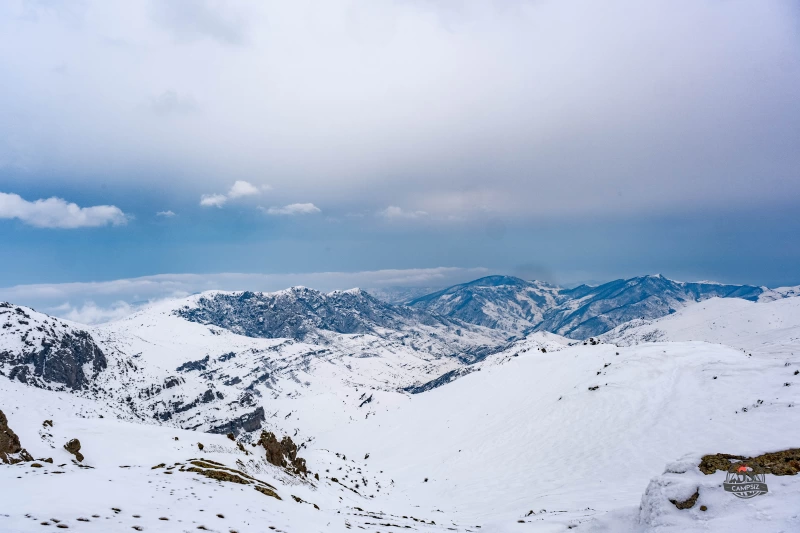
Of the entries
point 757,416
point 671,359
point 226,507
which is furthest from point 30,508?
point 671,359

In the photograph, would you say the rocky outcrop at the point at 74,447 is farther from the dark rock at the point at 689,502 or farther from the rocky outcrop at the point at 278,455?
the dark rock at the point at 689,502

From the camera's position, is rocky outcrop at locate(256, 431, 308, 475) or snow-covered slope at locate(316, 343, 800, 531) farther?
rocky outcrop at locate(256, 431, 308, 475)

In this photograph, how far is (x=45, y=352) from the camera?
171 m

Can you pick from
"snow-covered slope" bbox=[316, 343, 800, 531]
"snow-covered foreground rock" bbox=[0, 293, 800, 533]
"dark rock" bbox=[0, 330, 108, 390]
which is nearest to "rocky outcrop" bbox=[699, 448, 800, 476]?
"snow-covered foreground rock" bbox=[0, 293, 800, 533]

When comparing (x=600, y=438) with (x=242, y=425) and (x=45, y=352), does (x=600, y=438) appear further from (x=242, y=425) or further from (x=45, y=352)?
(x=45, y=352)

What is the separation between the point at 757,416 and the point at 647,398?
40.8ft

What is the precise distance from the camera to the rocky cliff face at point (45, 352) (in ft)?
525

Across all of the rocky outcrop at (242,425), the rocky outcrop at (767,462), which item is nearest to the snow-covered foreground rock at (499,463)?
the rocky outcrop at (767,462)

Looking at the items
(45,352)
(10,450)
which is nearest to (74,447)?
(10,450)

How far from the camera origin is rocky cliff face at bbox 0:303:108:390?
159875 mm

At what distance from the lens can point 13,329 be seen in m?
172

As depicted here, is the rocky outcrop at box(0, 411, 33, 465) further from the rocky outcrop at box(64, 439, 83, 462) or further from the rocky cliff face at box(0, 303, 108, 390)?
the rocky cliff face at box(0, 303, 108, 390)

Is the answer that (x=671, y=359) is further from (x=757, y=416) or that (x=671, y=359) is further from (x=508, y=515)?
(x=508, y=515)

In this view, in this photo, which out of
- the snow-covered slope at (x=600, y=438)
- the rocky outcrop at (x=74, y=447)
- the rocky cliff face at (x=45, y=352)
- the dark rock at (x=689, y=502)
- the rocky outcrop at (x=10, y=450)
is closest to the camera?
the dark rock at (x=689, y=502)
